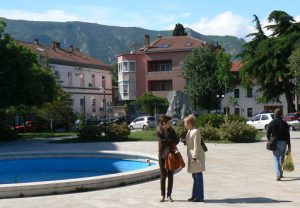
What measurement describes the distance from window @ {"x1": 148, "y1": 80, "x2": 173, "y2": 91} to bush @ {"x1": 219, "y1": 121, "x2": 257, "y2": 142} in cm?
4944

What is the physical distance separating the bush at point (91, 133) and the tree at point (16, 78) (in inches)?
184

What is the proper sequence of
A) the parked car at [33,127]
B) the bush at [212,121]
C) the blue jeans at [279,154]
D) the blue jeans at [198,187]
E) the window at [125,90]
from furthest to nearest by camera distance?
the window at [125,90] → the parked car at [33,127] → the bush at [212,121] → the blue jeans at [279,154] → the blue jeans at [198,187]

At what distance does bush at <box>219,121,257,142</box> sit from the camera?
2738 cm

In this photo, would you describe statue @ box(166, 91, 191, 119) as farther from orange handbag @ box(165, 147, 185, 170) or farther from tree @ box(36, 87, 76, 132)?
orange handbag @ box(165, 147, 185, 170)

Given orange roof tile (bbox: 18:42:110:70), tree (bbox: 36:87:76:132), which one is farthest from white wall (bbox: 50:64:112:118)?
tree (bbox: 36:87:76:132)

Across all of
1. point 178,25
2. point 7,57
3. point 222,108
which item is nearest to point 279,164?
point 7,57

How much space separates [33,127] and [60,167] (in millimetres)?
31461

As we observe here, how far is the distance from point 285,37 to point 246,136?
27.8 m

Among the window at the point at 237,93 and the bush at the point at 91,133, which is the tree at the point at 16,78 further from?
the window at the point at 237,93

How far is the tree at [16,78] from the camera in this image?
33000 millimetres

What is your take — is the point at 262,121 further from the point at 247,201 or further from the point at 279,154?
the point at 247,201

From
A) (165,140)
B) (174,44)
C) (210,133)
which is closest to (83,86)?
(174,44)

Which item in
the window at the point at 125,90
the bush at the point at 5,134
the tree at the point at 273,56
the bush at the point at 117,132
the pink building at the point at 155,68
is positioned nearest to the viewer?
the bush at the point at 117,132

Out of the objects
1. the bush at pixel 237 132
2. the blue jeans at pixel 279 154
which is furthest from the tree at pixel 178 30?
the blue jeans at pixel 279 154
